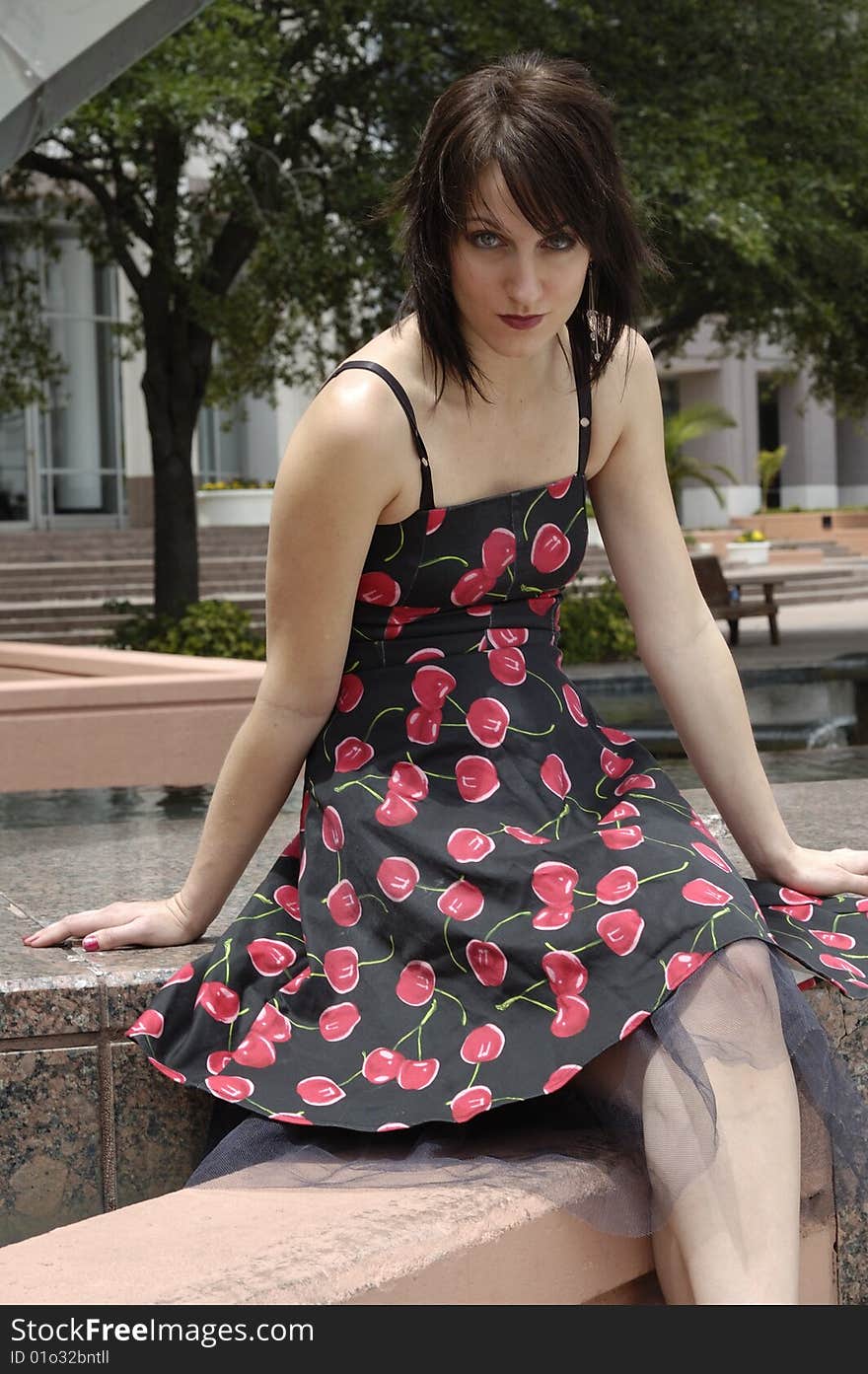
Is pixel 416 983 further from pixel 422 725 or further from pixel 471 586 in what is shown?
pixel 471 586

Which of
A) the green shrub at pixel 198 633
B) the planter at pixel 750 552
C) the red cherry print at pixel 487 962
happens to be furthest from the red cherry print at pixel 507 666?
the planter at pixel 750 552

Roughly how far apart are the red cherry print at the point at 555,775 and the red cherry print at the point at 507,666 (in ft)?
0.40

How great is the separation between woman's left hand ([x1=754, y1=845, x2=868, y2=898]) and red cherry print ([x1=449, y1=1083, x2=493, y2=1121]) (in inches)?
27.3

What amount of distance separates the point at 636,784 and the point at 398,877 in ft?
1.28

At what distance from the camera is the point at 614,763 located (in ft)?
8.07

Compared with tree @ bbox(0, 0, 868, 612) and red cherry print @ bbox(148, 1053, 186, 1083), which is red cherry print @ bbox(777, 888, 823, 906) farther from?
tree @ bbox(0, 0, 868, 612)

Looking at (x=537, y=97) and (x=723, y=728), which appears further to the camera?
(x=723, y=728)

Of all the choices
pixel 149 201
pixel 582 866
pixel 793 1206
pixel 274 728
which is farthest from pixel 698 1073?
pixel 149 201

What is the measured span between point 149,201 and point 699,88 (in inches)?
180

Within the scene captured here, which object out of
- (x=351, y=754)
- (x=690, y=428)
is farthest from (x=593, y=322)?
(x=690, y=428)

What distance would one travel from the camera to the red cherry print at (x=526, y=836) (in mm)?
2240

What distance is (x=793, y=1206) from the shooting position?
6.52ft
